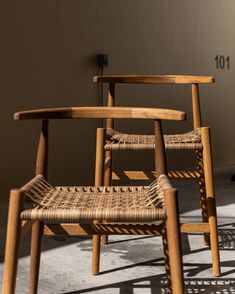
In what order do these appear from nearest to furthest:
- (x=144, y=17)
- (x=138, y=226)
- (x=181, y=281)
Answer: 1. (x=181, y=281)
2. (x=138, y=226)
3. (x=144, y=17)

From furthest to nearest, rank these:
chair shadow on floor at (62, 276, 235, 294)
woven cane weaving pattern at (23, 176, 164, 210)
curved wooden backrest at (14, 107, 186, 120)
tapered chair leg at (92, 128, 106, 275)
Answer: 1. tapered chair leg at (92, 128, 106, 275)
2. chair shadow on floor at (62, 276, 235, 294)
3. curved wooden backrest at (14, 107, 186, 120)
4. woven cane weaving pattern at (23, 176, 164, 210)

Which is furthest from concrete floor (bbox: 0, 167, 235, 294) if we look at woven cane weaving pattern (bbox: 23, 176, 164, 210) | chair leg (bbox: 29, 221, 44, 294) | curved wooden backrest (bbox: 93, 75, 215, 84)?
curved wooden backrest (bbox: 93, 75, 215, 84)

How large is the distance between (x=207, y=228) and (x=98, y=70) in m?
2.30

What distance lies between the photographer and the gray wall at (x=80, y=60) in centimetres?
360

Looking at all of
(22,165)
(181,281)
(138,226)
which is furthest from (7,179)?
(181,281)

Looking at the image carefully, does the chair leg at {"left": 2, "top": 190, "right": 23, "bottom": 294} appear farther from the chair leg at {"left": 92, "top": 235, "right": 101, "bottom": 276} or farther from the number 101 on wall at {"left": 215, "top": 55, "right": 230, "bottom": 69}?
the number 101 on wall at {"left": 215, "top": 55, "right": 230, "bottom": 69}

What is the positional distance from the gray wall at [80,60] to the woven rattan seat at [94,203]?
203 centimetres

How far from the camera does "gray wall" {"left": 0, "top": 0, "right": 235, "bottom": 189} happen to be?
3.60 meters

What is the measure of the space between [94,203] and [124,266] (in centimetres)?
81

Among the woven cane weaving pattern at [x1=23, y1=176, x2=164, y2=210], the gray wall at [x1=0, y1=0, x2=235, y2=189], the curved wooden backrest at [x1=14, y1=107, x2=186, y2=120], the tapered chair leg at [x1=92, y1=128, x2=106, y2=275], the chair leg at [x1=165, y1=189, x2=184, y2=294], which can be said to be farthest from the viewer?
the gray wall at [x1=0, y1=0, x2=235, y2=189]

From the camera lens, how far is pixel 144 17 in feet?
15.1

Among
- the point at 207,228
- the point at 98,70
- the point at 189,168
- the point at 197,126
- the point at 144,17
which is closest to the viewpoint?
the point at 207,228

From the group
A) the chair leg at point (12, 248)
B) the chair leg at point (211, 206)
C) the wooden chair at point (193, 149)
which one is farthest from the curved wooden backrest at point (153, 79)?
the chair leg at point (12, 248)

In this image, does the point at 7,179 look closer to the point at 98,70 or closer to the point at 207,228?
the point at 98,70
